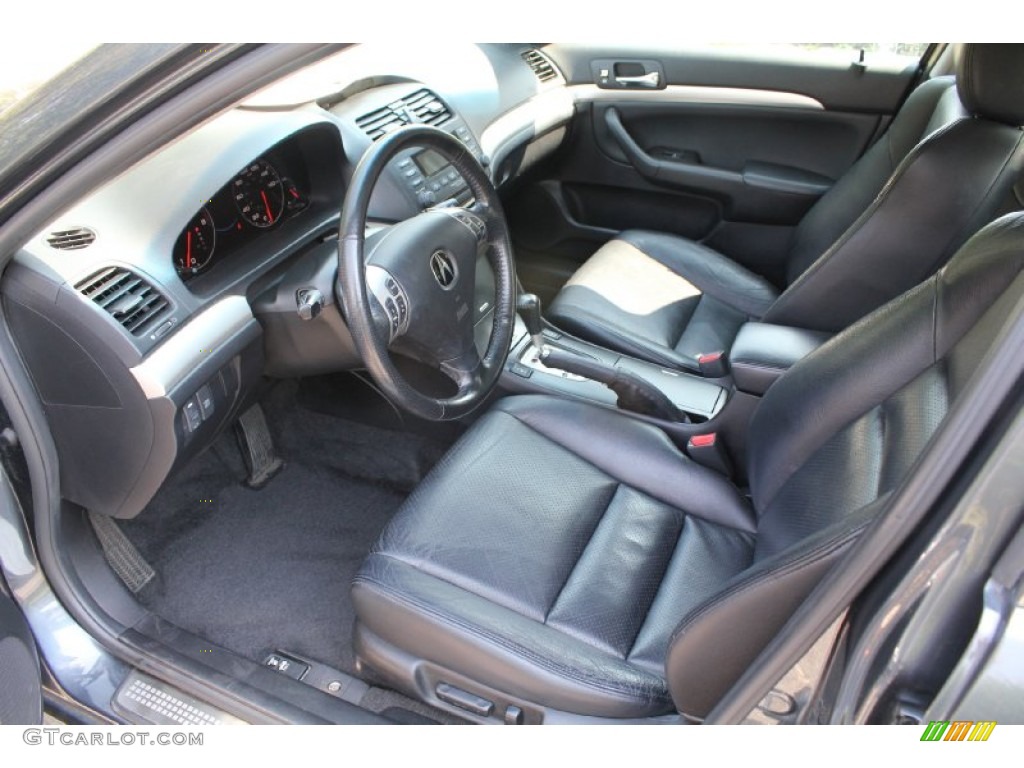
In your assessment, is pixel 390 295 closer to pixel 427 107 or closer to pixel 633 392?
pixel 633 392

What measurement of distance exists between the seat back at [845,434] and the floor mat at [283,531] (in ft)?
2.90

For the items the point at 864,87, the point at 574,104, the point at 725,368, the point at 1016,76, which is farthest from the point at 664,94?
the point at 1016,76

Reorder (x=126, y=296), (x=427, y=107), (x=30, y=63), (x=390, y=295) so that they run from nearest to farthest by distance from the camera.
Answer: (x=30, y=63) < (x=126, y=296) < (x=390, y=295) < (x=427, y=107)

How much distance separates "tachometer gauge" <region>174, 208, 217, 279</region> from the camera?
147 cm

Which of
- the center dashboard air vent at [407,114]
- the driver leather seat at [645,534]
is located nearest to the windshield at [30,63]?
the driver leather seat at [645,534]

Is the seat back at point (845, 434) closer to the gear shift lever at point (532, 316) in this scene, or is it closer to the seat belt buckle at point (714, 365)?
the seat belt buckle at point (714, 365)

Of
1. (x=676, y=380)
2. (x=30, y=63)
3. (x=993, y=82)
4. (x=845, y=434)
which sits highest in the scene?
(x=30, y=63)

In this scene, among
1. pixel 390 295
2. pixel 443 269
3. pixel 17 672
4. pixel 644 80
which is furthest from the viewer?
pixel 644 80

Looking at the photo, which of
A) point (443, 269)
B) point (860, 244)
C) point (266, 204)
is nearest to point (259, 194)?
point (266, 204)

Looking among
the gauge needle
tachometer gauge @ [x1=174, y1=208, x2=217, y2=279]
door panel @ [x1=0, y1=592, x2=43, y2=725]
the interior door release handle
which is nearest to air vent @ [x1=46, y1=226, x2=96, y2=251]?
tachometer gauge @ [x1=174, y1=208, x2=217, y2=279]

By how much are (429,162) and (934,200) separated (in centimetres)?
109

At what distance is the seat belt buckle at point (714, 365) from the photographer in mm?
1939

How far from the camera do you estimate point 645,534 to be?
1.47 m
